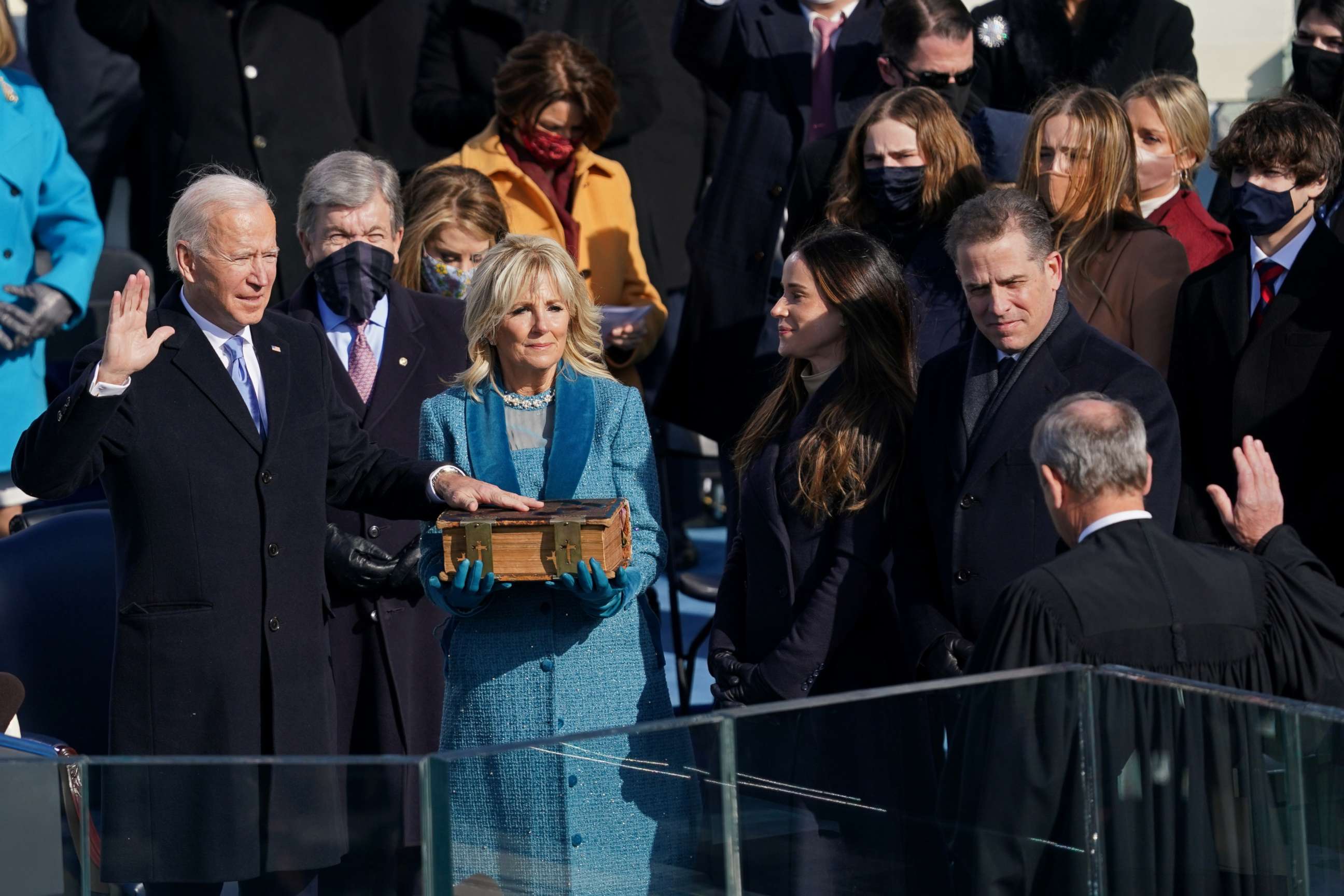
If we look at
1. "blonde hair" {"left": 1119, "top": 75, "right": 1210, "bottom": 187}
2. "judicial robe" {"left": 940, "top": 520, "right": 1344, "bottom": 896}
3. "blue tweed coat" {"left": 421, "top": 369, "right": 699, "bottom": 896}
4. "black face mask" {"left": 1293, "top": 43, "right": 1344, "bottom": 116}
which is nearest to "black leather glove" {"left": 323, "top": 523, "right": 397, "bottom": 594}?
"blue tweed coat" {"left": 421, "top": 369, "right": 699, "bottom": 896}

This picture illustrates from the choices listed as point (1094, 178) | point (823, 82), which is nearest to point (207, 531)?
point (1094, 178)

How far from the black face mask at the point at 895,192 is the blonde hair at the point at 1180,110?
0.92m

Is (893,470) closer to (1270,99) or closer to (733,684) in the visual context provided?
(733,684)

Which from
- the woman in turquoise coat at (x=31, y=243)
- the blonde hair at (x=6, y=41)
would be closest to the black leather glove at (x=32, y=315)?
the woman in turquoise coat at (x=31, y=243)

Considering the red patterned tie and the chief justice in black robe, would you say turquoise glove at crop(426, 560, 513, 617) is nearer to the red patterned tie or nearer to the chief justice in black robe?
the chief justice in black robe

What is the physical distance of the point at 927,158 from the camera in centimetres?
516

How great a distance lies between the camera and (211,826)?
3086 mm

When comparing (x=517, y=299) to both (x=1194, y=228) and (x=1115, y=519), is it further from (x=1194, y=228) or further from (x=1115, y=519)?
(x=1194, y=228)

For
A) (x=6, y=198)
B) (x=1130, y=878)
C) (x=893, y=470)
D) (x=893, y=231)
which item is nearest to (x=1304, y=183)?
(x=893, y=231)

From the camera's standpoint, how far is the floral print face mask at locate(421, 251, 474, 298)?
5594 millimetres

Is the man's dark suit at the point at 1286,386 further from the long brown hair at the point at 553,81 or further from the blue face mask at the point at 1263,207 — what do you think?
the long brown hair at the point at 553,81

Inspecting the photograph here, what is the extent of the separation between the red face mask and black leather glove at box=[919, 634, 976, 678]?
2822 mm

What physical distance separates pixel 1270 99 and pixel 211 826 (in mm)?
3481

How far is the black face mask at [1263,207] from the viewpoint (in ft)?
15.6
